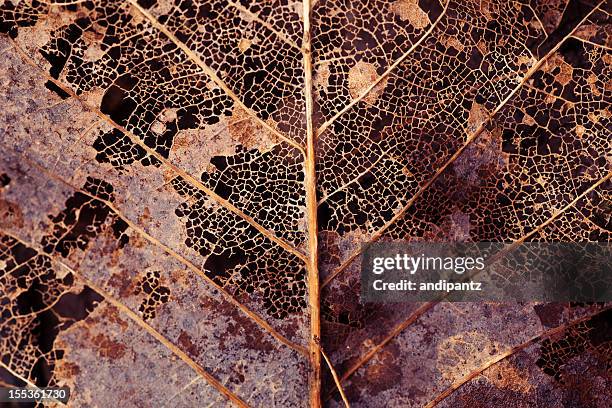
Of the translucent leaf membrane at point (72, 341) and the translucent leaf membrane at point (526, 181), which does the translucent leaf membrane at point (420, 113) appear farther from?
the translucent leaf membrane at point (72, 341)

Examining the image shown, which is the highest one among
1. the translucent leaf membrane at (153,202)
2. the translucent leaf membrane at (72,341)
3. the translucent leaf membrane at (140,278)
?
the translucent leaf membrane at (153,202)

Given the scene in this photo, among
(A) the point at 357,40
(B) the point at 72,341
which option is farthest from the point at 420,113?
(B) the point at 72,341

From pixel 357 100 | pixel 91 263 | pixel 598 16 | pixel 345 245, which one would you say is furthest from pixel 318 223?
pixel 598 16

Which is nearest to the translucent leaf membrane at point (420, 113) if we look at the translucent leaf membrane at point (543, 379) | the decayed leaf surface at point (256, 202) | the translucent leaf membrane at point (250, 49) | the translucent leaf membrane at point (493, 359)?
the decayed leaf surface at point (256, 202)

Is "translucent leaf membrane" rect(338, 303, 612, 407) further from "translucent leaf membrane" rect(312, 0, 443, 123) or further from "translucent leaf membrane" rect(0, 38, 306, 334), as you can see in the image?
"translucent leaf membrane" rect(312, 0, 443, 123)

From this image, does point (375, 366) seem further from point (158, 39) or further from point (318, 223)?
point (158, 39)
